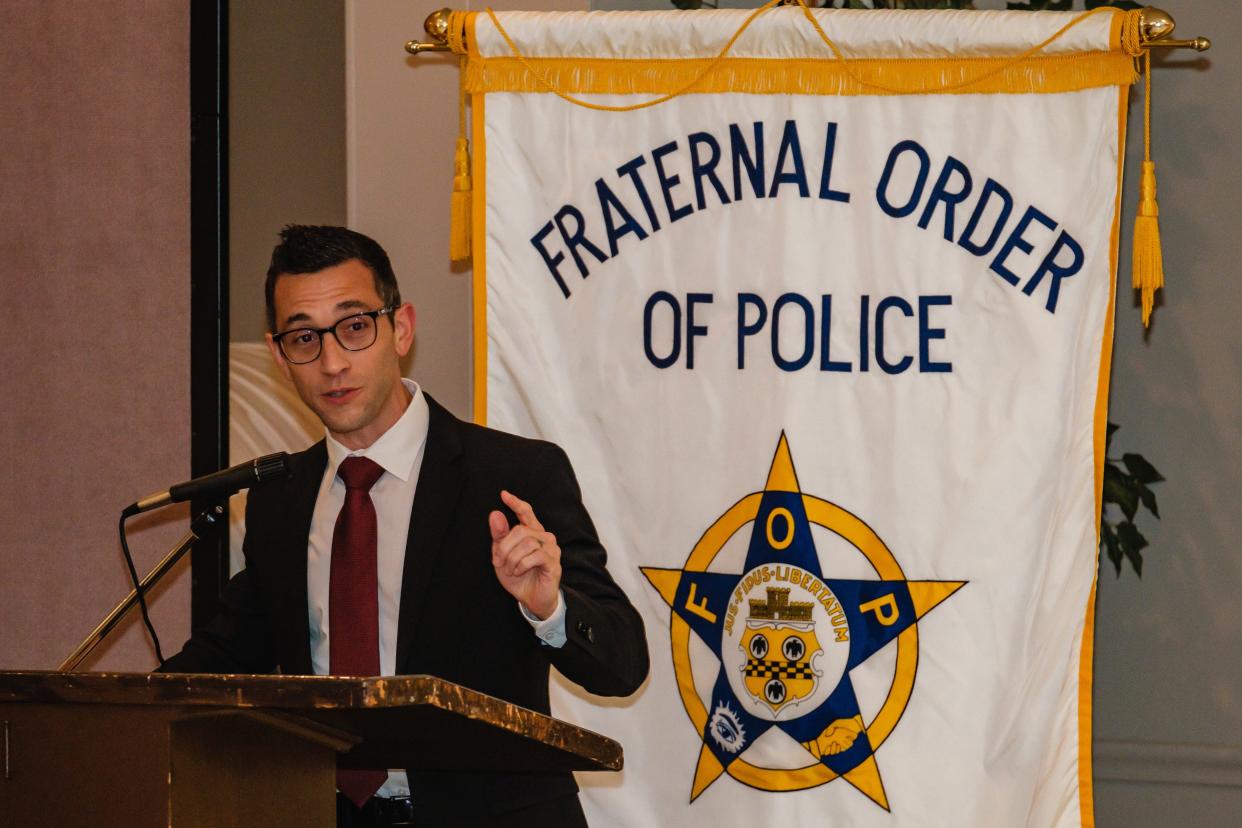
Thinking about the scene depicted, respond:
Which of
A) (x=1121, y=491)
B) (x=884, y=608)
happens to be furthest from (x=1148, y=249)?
(x=884, y=608)

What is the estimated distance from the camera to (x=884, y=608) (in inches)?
115

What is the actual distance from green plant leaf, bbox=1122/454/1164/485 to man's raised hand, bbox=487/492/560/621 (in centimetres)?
195

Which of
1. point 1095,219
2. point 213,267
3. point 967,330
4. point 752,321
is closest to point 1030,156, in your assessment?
point 1095,219

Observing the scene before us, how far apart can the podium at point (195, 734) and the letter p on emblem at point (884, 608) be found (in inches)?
63.5

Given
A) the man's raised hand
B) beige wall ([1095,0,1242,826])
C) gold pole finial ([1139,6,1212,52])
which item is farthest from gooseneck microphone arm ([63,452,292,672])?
beige wall ([1095,0,1242,826])

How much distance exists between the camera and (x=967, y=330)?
2.93 metres

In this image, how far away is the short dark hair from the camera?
2.37 metres

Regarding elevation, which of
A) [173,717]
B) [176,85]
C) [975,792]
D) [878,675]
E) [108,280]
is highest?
[176,85]

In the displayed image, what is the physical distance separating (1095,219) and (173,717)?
224 cm

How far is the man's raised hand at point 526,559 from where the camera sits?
5.62 ft

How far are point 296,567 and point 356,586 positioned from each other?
154mm

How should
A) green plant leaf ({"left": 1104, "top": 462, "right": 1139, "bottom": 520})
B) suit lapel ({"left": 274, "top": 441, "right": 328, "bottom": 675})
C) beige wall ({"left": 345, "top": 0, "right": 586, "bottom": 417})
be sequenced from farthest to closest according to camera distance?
beige wall ({"left": 345, "top": 0, "right": 586, "bottom": 417})
green plant leaf ({"left": 1104, "top": 462, "right": 1139, "bottom": 520})
suit lapel ({"left": 274, "top": 441, "right": 328, "bottom": 675})

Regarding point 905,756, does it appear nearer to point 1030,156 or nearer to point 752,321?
point 752,321

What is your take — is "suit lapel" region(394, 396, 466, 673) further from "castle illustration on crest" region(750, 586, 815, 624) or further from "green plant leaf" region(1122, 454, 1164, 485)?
"green plant leaf" region(1122, 454, 1164, 485)
